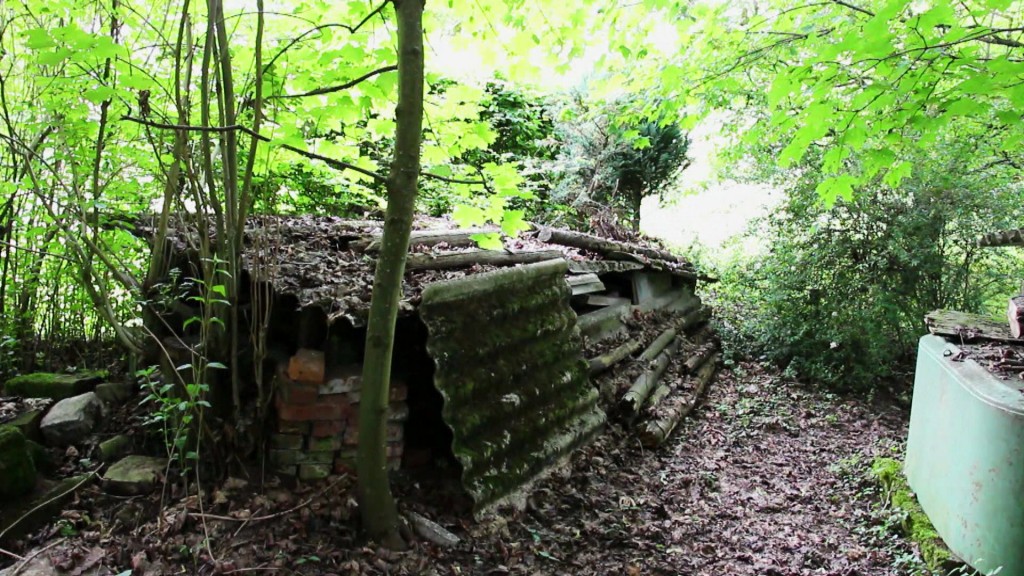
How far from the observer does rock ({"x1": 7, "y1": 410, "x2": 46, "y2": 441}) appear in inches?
141

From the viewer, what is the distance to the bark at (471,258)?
442 cm

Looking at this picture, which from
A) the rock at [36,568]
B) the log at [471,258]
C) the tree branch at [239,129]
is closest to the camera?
the tree branch at [239,129]

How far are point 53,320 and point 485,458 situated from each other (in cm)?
387

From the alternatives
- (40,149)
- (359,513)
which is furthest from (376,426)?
(40,149)

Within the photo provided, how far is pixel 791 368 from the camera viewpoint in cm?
777

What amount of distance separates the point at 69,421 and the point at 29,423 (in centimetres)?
20

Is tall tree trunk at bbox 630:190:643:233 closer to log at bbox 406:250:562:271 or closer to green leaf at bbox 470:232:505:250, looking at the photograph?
log at bbox 406:250:562:271

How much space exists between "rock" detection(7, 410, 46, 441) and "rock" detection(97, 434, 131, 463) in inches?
14.4

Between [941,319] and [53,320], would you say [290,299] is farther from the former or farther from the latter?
[941,319]

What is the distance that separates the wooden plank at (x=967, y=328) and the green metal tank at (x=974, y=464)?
43 cm

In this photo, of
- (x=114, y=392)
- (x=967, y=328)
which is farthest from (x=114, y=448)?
(x=967, y=328)

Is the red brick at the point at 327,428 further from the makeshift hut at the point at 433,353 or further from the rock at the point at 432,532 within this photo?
the rock at the point at 432,532

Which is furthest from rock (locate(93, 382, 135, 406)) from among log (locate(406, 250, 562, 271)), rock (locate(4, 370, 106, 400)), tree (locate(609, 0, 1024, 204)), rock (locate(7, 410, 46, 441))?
tree (locate(609, 0, 1024, 204))

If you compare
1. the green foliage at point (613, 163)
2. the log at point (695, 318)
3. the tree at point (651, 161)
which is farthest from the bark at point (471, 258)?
the tree at point (651, 161)
